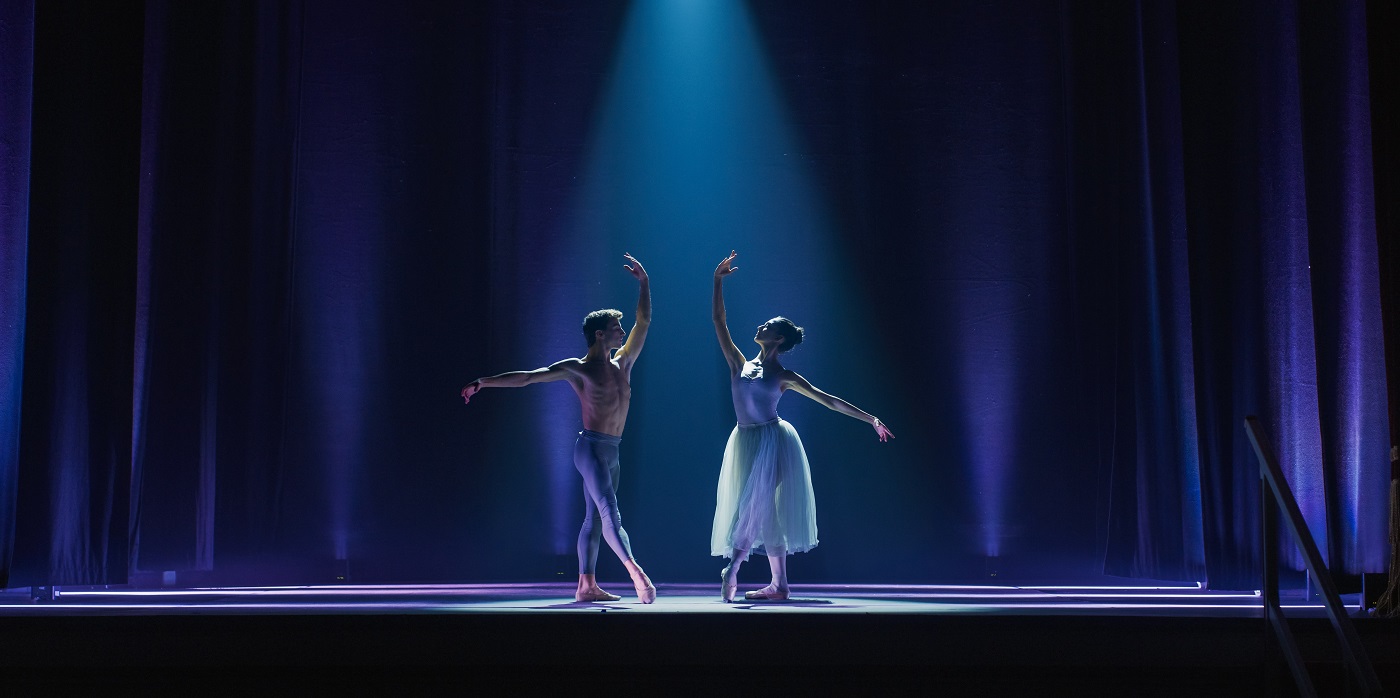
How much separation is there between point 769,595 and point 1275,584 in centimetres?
198

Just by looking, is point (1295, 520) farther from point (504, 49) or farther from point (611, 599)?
point (504, 49)

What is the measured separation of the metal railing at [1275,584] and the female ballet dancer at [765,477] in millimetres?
1648

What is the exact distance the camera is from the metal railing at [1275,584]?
3301mm

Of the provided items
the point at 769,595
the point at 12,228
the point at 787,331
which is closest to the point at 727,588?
the point at 769,595

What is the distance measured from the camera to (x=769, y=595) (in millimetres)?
4918

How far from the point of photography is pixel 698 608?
4281mm

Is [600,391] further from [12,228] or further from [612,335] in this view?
[12,228]

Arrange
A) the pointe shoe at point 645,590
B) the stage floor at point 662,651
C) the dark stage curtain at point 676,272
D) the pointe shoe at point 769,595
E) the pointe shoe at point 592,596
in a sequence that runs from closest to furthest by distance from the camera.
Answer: the stage floor at point 662,651 < the pointe shoe at point 645,590 < the pointe shoe at point 592,596 < the pointe shoe at point 769,595 < the dark stage curtain at point 676,272

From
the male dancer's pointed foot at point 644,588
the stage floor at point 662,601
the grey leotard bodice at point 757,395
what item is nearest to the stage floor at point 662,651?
the stage floor at point 662,601

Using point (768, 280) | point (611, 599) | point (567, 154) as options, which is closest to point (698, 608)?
A: point (611, 599)

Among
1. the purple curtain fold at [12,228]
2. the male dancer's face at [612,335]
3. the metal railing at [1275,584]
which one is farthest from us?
the purple curtain fold at [12,228]

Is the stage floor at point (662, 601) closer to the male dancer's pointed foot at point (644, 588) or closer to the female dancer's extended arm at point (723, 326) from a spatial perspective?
the male dancer's pointed foot at point (644, 588)

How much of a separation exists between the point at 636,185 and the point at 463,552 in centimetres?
224

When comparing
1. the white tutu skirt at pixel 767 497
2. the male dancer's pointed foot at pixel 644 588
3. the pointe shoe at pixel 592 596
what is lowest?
the pointe shoe at pixel 592 596
